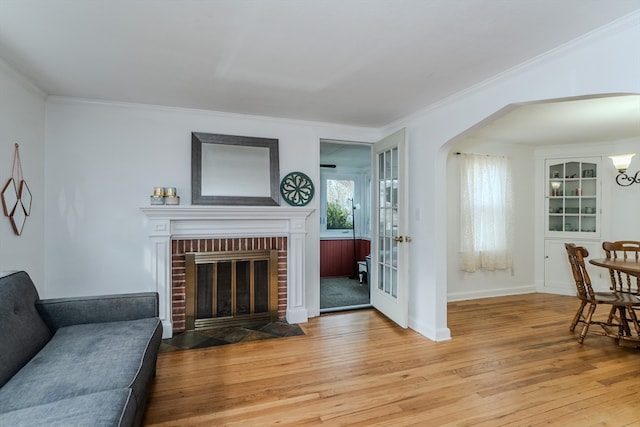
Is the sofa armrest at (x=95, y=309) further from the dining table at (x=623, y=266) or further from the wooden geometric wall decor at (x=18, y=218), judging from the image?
the dining table at (x=623, y=266)

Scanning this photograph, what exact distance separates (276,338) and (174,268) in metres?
1.30

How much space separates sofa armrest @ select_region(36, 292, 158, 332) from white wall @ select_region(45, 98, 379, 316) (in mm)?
942

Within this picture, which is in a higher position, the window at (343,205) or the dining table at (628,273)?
the window at (343,205)

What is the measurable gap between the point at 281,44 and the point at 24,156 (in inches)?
94.3

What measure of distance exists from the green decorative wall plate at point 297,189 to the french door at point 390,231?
913 mm

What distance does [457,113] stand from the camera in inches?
114

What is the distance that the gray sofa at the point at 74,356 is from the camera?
1.23 m

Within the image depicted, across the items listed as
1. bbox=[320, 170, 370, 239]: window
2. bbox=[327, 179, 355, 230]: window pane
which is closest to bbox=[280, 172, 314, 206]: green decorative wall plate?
bbox=[320, 170, 370, 239]: window

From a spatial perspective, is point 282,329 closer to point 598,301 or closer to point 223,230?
point 223,230

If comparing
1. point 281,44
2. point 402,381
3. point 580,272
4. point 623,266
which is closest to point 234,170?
point 281,44

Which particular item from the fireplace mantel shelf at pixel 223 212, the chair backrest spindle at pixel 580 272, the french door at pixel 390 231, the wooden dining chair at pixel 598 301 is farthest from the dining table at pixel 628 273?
the fireplace mantel shelf at pixel 223 212

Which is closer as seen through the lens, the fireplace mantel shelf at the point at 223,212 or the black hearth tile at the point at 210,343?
the black hearth tile at the point at 210,343

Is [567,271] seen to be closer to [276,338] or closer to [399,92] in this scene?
[399,92]

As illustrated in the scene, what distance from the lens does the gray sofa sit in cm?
123
